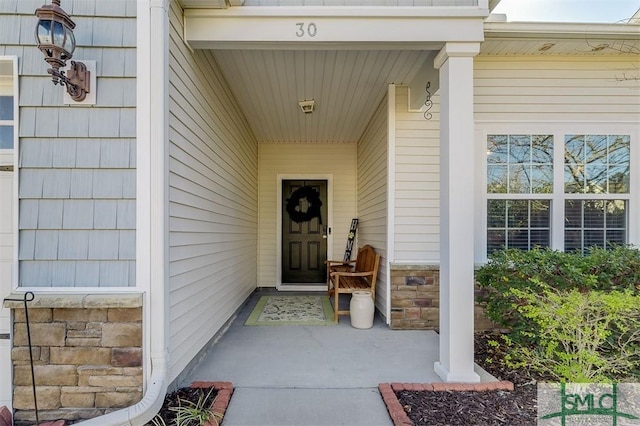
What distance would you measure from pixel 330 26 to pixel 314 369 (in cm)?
257

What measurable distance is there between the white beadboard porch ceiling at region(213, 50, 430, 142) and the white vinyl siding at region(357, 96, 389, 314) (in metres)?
0.27

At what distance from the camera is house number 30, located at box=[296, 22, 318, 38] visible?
239 centimetres

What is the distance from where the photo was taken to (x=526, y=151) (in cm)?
360

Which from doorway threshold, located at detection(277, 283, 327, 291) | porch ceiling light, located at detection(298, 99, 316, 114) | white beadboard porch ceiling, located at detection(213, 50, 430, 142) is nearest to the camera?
white beadboard porch ceiling, located at detection(213, 50, 430, 142)

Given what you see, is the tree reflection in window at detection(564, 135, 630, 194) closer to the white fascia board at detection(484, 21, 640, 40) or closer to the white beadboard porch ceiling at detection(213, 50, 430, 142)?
the white fascia board at detection(484, 21, 640, 40)

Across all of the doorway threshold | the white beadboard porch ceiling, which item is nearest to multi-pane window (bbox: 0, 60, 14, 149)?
the white beadboard porch ceiling

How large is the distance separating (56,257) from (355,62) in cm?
274

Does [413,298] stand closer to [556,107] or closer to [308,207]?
[556,107]

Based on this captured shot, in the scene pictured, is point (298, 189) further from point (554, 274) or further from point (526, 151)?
point (554, 274)

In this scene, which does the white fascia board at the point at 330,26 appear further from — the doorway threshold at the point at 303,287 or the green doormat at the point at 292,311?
the doorway threshold at the point at 303,287

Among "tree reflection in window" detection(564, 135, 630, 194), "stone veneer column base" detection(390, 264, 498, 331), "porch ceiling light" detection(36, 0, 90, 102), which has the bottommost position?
"stone veneer column base" detection(390, 264, 498, 331)

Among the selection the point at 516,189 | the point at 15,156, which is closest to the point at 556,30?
the point at 516,189

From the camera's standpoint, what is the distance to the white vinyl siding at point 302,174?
19.1 feet

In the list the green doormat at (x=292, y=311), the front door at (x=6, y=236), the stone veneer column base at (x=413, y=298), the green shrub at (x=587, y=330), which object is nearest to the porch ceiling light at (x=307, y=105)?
the stone veneer column base at (x=413, y=298)
